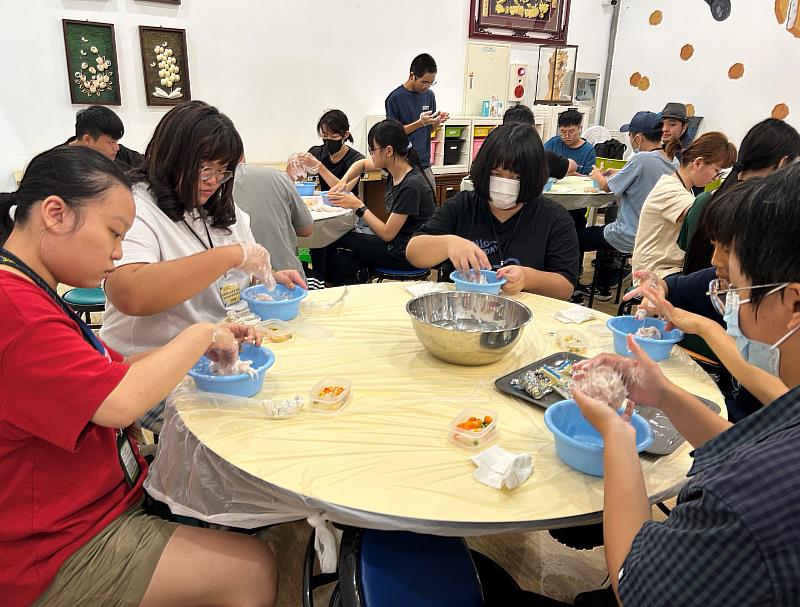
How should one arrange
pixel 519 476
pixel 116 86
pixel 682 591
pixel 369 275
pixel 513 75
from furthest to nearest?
pixel 513 75 < pixel 116 86 < pixel 369 275 < pixel 519 476 < pixel 682 591

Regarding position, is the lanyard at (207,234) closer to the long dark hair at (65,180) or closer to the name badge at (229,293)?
the name badge at (229,293)

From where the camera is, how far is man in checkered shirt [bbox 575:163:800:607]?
63 centimetres

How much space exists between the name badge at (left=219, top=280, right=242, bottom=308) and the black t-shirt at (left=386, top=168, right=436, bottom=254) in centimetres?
172

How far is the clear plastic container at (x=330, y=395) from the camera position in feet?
4.18

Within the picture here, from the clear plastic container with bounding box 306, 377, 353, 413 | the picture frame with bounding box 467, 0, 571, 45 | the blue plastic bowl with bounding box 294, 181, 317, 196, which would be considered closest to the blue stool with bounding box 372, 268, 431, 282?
the blue plastic bowl with bounding box 294, 181, 317, 196

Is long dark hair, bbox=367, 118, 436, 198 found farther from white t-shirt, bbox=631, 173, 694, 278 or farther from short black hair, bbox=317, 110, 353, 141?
white t-shirt, bbox=631, 173, 694, 278

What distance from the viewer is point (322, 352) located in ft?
5.19

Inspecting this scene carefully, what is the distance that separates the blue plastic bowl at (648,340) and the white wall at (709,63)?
6.12m

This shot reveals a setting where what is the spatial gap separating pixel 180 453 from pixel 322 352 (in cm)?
48

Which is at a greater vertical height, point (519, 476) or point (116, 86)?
point (116, 86)

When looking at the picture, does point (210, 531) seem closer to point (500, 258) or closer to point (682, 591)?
point (682, 591)

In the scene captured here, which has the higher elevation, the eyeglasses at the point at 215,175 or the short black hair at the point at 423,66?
the short black hair at the point at 423,66

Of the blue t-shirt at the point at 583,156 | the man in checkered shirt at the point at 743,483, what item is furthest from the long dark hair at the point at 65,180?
the blue t-shirt at the point at 583,156

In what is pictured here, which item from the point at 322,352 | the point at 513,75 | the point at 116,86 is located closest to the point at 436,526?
the point at 322,352
